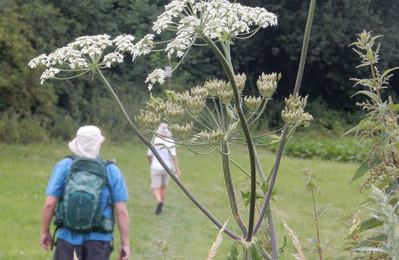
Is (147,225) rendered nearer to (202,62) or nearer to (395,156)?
(395,156)

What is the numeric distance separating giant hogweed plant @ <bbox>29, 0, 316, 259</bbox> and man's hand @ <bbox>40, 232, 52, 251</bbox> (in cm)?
461

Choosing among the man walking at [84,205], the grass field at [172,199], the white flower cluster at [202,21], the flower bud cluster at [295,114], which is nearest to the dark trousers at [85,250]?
the man walking at [84,205]

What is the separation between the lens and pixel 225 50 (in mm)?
2152

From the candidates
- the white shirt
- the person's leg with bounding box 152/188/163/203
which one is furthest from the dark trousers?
the person's leg with bounding box 152/188/163/203

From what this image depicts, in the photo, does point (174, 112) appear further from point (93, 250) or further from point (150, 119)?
point (93, 250)

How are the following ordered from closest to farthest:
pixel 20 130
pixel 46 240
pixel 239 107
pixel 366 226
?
pixel 239 107 < pixel 366 226 < pixel 46 240 < pixel 20 130

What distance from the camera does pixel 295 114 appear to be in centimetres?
207

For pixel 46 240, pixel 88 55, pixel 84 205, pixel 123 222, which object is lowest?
pixel 46 240

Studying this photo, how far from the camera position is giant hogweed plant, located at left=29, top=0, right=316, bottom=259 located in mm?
1984

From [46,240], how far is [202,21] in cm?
521

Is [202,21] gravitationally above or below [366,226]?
above

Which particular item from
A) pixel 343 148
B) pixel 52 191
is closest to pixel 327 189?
pixel 343 148

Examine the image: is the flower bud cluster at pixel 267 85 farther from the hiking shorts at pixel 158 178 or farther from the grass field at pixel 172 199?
the hiking shorts at pixel 158 178

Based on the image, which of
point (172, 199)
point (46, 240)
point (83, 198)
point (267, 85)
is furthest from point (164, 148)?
point (172, 199)
